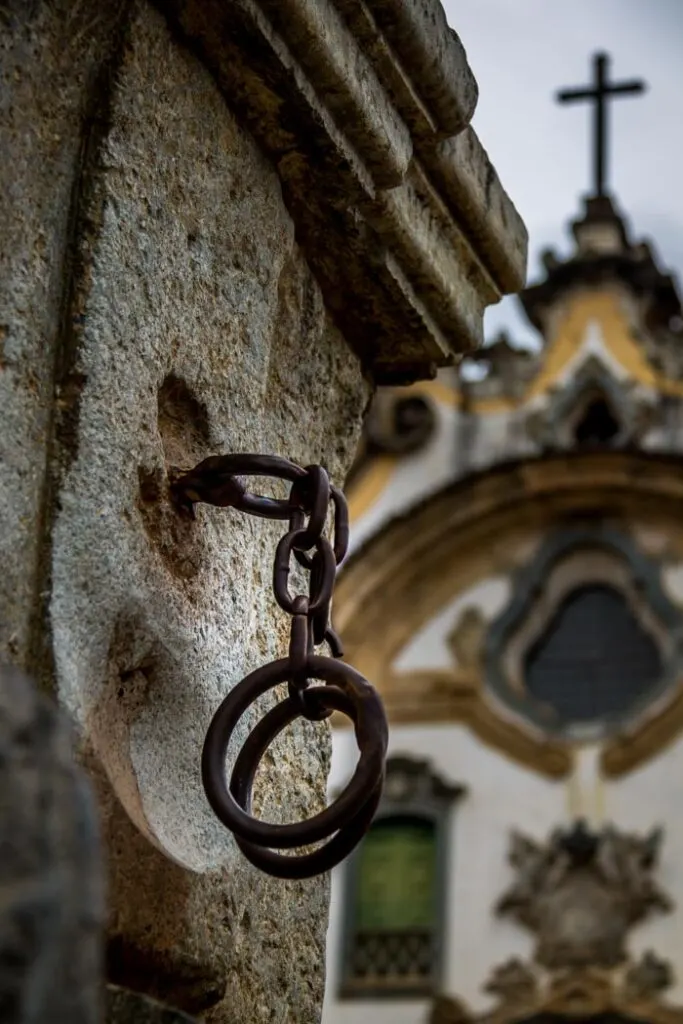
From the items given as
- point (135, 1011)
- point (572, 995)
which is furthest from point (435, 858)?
point (135, 1011)

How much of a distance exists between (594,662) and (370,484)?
5.58 feet

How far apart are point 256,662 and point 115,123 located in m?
0.52

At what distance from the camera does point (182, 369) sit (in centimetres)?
216

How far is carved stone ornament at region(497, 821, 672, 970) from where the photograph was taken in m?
11.8

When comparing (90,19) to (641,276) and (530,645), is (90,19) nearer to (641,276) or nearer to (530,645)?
(530,645)

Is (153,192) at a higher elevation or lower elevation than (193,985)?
higher

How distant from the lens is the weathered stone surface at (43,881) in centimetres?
105

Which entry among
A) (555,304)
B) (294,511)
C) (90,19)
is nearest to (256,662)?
(294,511)

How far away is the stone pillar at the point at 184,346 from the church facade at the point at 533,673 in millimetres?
9600

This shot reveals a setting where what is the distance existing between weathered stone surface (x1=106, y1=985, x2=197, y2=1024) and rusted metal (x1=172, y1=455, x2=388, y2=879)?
16 centimetres

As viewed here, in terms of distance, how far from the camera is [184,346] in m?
2.17

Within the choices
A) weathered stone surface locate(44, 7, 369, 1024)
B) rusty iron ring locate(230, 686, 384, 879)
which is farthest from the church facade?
rusty iron ring locate(230, 686, 384, 879)

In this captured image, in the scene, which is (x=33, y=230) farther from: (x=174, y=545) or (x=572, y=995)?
(x=572, y=995)

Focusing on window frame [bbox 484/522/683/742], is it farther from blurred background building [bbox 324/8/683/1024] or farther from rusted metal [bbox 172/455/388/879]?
rusted metal [bbox 172/455/388/879]
